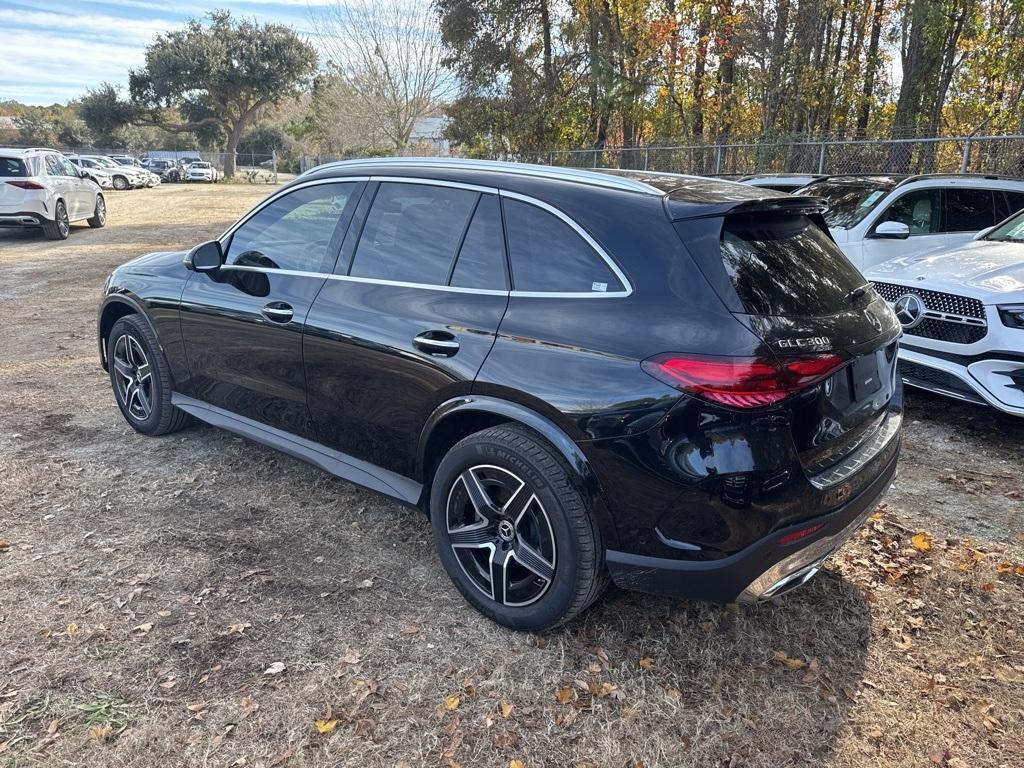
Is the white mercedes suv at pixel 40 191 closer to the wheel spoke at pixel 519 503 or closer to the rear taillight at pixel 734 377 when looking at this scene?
the wheel spoke at pixel 519 503

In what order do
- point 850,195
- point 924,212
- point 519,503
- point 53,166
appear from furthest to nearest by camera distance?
point 53,166
point 850,195
point 924,212
point 519,503

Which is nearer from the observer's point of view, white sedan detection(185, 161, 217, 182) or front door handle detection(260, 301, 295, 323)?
front door handle detection(260, 301, 295, 323)

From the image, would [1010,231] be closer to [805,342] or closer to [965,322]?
[965,322]

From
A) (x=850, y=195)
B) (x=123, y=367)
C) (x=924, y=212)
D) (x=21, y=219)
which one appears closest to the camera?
(x=123, y=367)

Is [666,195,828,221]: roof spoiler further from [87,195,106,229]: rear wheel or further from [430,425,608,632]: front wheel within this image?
[87,195,106,229]: rear wheel

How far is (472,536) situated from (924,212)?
261 inches

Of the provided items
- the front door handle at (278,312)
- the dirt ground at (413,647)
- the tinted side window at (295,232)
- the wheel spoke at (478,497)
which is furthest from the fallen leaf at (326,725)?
the tinted side window at (295,232)

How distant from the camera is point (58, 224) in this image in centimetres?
1497

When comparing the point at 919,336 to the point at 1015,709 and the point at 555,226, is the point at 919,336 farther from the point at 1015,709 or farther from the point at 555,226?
the point at 555,226

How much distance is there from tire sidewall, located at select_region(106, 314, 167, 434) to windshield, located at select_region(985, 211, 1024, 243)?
631cm

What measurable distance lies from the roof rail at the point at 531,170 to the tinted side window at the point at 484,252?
7.4 inches

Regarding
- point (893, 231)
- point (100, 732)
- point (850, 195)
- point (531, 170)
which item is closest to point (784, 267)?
point (531, 170)

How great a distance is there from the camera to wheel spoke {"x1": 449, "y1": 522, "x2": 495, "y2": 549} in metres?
3.02

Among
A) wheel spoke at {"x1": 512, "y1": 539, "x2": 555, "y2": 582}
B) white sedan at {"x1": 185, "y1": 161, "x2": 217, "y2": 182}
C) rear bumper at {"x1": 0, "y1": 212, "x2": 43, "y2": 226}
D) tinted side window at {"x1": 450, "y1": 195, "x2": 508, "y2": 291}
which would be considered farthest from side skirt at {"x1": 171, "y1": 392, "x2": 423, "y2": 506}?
white sedan at {"x1": 185, "y1": 161, "x2": 217, "y2": 182}
